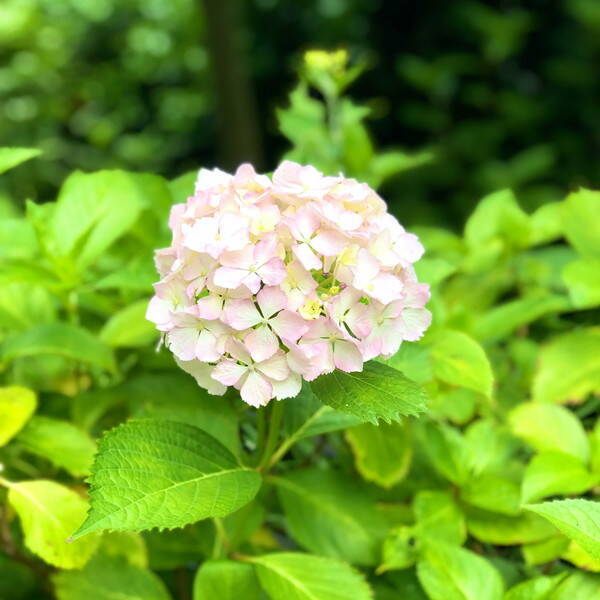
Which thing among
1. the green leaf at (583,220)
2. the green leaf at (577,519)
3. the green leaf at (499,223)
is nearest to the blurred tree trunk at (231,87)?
the green leaf at (499,223)

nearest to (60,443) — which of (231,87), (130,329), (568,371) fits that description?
(130,329)

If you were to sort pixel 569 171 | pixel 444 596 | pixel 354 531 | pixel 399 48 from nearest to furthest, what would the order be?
1. pixel 444 596
2. pixel 354 531
3. pixel 569 171
4. pixel 399 48

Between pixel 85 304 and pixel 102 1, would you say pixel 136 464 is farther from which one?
pixel 102 1

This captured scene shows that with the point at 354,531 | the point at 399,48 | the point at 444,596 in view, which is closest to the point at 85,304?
the point at 354,531

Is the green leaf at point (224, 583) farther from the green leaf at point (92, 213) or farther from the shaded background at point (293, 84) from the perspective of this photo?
the shaded background at point (293, 84)

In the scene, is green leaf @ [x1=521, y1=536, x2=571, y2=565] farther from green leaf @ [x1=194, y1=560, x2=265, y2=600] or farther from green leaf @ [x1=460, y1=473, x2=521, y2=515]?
green leaf @ [x1=194, y1=560, x2=265, y2=600]

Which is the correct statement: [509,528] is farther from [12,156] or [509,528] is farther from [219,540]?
[12,156]
